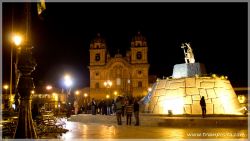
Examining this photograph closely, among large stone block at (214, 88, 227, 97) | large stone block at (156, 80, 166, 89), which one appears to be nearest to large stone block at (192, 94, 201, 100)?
large stone block at (214, 88, 227, 97)

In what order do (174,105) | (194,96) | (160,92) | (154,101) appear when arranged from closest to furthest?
(194,96) → (174,105) → (160,92) → (154,101)

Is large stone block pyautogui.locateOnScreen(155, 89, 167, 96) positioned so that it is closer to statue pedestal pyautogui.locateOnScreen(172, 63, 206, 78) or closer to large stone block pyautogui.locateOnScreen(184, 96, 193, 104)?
large stone block pyautogui.locateOnScreen(184, 96, 193, 104)

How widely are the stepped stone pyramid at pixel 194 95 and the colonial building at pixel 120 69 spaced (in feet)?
195

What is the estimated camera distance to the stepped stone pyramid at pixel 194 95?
23328mm

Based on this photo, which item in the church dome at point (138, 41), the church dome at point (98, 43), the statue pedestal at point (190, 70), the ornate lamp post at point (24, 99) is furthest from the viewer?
the church dome at point (98, 43)

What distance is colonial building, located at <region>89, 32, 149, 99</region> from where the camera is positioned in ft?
283

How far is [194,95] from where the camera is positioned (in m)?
23.4

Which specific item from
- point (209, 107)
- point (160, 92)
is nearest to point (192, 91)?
point (209, 107)

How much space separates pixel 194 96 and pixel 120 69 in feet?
214

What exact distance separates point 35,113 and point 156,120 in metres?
6.30

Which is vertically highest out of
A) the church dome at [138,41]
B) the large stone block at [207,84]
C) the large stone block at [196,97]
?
the church dome at [138,41]

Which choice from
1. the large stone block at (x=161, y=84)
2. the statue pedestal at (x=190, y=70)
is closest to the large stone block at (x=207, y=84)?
the statue pedestal at (x=190, y=70)

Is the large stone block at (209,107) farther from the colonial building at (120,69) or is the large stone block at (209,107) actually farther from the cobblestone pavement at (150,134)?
the colonial building at (120,69)

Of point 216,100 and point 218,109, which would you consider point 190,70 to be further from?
point 218,109
